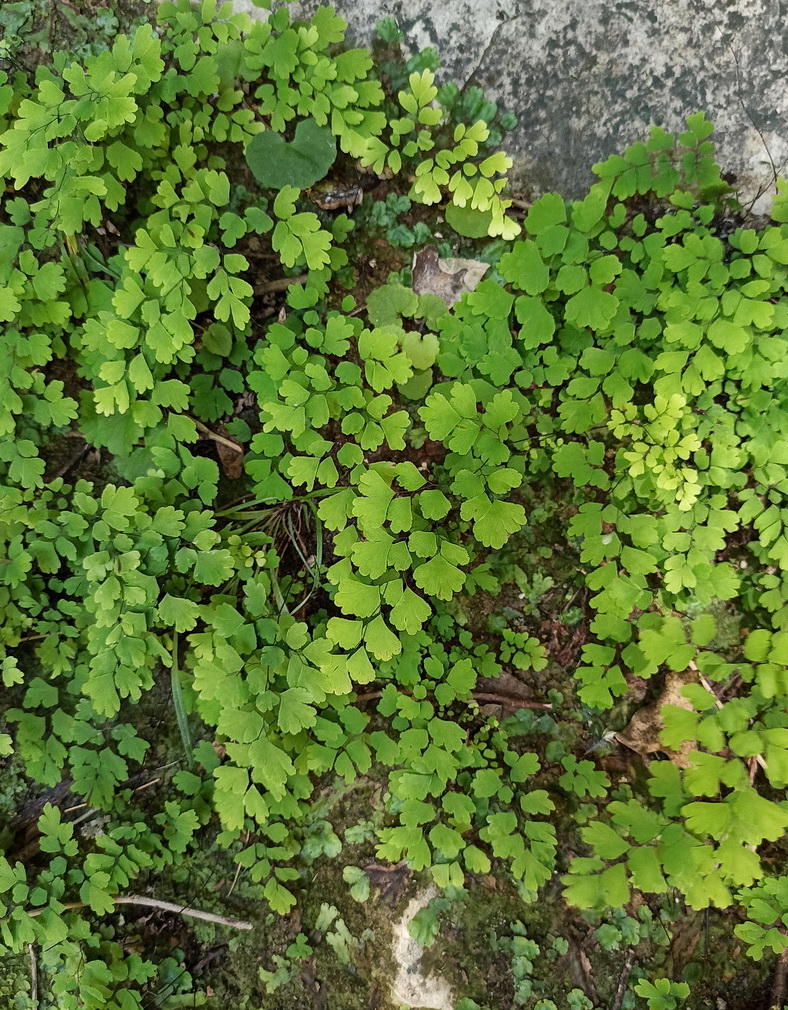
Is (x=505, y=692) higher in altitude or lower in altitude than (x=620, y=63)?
lower

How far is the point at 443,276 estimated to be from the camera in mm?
2633

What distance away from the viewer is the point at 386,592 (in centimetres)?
219

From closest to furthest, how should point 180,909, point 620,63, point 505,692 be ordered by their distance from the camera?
1. point 620,63
2. point 180,909
3. point 505,692

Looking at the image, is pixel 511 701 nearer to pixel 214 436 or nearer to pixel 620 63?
pixel 214 436

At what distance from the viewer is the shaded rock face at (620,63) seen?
2.40m

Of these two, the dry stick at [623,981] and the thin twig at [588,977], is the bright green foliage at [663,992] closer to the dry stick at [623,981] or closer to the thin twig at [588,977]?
the dry stick at [623,981]

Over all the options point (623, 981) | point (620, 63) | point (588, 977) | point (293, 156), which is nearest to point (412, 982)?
point (588, 977)

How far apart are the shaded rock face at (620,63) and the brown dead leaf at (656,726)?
2026 millimetres

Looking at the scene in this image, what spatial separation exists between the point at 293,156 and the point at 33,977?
355 centimetres

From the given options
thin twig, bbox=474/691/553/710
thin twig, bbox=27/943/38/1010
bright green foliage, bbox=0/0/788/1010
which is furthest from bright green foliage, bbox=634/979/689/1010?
thin twig, bbox=27/943/38/1010

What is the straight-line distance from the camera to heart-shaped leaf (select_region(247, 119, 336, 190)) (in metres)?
2.43

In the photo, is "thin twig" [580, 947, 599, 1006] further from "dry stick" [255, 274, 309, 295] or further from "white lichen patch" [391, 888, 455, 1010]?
"dry stick" [255, 274, 309, 295]

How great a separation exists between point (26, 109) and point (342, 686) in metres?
2.33

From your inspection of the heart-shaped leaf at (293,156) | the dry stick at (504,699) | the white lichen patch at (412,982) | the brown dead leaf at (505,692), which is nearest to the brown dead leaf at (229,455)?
the heart-shaped leaf at (293,156)
